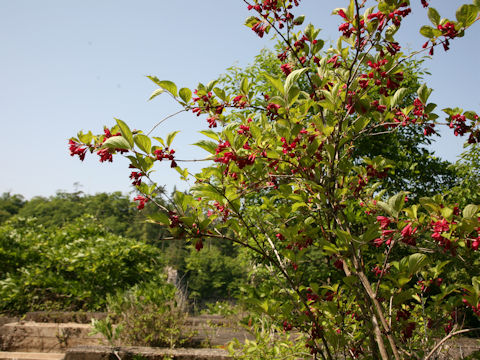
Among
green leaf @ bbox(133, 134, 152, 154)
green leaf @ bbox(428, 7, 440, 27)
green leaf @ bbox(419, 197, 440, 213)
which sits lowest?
green leaf @ bbox(419, 197, 440, 213)

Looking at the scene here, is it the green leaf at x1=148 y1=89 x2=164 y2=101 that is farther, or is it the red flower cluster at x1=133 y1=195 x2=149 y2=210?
the green leaf at x1=148 y1=89 x2=164 y2=101

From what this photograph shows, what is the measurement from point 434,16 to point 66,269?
780 cm

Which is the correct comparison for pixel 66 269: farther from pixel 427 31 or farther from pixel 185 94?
pixel 427 31

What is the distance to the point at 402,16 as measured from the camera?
167 centimetres

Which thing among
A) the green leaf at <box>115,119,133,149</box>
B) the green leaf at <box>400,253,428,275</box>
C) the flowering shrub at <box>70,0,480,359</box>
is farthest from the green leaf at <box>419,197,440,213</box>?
the green leaf at <box>115,119,133,149</box>

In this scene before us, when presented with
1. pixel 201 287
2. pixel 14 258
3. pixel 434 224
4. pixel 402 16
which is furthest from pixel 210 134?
pixel 201 287

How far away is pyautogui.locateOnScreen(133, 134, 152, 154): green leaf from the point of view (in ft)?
4.52

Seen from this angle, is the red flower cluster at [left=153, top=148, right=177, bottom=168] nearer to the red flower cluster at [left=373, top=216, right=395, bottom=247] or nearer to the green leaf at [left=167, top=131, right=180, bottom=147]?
the green leaf at [left=167, top=131, right=180, bottom=147]

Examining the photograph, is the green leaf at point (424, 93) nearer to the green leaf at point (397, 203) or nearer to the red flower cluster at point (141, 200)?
the green leaf at point (397, 203)

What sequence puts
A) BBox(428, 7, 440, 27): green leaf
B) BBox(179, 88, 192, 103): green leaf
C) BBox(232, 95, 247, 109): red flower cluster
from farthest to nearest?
BBox(232, 95, 247, 109): red flower cluster < BBox(179, 88, 192, 103): green leaf < BBox(428, 7, 440, 27): green leaf

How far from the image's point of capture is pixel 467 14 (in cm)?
151

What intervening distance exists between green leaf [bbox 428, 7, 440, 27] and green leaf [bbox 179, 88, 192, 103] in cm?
131

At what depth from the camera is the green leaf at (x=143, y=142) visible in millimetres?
1377

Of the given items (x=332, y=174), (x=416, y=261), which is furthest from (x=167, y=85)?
(x=416, y=261)
